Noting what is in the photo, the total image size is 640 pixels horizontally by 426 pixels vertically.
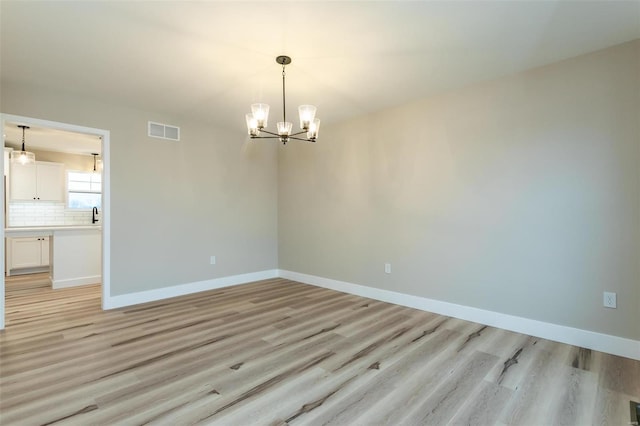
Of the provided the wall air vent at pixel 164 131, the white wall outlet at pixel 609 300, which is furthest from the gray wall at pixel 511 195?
the wall air vent at pixel 164 131

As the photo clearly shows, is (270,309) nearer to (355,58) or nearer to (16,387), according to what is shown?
(16,387)

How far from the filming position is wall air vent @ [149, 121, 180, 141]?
4277 mm

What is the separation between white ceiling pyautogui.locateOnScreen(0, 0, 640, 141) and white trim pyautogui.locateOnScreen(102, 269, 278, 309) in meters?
2.52

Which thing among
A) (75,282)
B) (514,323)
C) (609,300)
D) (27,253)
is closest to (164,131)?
(75,282)

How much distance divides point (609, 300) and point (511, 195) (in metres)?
1.17

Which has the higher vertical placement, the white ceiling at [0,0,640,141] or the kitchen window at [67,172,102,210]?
the white ceiling at [0,0,640,141]

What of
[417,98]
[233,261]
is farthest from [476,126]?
[233,261]

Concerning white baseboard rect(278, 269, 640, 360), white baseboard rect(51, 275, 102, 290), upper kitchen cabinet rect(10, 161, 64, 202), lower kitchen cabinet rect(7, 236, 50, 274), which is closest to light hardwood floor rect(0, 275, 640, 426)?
white baseboard rect(278, 269, 640, 360)

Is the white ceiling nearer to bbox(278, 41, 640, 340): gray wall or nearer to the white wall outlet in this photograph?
bbox(278, 41, 640, 340): gray wall

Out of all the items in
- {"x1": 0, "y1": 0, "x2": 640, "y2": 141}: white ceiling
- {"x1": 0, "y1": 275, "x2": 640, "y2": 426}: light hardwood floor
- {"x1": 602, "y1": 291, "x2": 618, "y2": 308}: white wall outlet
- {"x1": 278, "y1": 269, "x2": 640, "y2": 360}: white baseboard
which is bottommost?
{"x1": 0, "y1": 275, "x2": 640, "y2": 426}: light hardwood floor

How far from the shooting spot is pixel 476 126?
3389 millimetres

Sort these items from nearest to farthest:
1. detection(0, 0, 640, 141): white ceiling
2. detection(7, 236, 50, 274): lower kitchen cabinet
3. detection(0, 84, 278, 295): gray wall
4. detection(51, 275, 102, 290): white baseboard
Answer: detection(0, 0, 640, 141): white ceiling
detection(0, 84, 278, 295): gray wall
detection(51, 275, 102, 290): white baseboard
detection(7, 236, 50, 274): lower kitchen cabinet

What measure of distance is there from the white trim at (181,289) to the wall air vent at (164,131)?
213 centimetres

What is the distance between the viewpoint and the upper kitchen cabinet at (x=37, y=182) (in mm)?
6230
